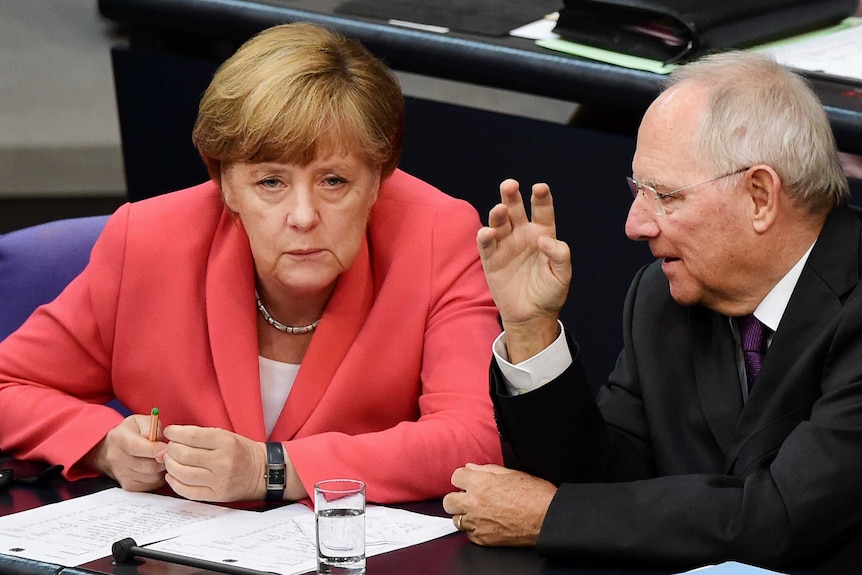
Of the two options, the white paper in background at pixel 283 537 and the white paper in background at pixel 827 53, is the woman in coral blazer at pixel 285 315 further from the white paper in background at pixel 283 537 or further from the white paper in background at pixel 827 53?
the white paper in background at pixel 827 53

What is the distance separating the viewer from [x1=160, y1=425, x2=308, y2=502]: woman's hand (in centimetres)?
216

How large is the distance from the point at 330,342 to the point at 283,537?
0.51 metres

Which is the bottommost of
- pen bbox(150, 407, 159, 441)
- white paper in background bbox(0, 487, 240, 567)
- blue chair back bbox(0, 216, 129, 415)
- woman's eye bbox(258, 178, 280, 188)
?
white paper in background bbox(0, 487, 240, 567)

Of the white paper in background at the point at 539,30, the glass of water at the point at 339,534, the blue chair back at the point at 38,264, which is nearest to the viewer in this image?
the glass of water at the point at 339,534

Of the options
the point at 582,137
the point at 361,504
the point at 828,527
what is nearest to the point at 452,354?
the point at 361,504

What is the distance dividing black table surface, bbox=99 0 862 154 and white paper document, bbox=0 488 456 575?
122 cm

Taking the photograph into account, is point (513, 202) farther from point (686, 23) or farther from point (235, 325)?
point (686, 23)

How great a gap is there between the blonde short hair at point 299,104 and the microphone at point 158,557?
0.70 metres

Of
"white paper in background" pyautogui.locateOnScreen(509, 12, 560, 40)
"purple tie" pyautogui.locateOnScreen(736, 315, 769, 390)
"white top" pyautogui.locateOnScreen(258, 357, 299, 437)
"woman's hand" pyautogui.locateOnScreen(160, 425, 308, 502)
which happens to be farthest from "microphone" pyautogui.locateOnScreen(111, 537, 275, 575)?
"white paper in background" pyautogui.locateOnScreen(509, 12, 560, 40)

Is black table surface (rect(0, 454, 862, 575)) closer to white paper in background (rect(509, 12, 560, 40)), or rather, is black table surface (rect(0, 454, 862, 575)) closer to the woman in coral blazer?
the woman in coral blazer

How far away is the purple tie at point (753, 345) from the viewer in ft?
7.27

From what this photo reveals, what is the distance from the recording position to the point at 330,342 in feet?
8.07

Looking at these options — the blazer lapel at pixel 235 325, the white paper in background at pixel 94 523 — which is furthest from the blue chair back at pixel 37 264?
the white paper in background at pixel 94 523

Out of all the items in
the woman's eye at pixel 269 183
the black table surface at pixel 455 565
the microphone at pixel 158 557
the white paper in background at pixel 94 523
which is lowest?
the white paper in background at pixel 94 523
